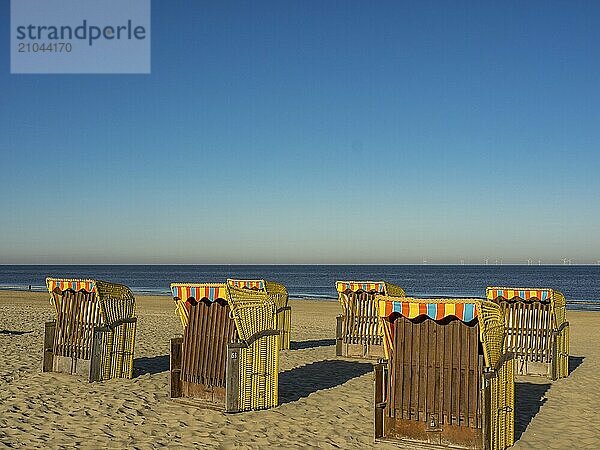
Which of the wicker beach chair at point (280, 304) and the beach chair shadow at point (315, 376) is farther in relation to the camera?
the wicker beach chair at point (280, 304)

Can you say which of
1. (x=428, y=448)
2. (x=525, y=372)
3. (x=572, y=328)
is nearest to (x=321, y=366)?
(x=525, y=372)

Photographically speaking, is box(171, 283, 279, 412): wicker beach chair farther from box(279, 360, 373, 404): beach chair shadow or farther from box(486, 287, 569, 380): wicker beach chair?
box(486, 287, 569, 380): wicker beach chair

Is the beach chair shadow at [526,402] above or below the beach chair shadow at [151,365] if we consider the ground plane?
below

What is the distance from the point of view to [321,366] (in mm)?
14461

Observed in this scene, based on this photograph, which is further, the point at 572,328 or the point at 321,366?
the point at 572,328

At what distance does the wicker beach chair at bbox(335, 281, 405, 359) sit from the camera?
15.7m

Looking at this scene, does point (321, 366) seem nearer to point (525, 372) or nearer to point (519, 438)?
point (525, 372)

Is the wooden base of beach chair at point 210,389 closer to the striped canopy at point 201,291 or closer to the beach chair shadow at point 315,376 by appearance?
the striped canopy at point 201,291

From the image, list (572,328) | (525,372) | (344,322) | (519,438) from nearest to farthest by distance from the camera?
1. (519,438)
2. (525,372)
3. (344,322)
4. (572,328)

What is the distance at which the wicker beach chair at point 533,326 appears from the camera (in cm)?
1366

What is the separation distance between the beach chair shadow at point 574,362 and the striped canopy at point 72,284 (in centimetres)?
946

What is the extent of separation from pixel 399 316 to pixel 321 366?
648cm

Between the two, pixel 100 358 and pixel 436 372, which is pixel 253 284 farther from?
pixel 436 372

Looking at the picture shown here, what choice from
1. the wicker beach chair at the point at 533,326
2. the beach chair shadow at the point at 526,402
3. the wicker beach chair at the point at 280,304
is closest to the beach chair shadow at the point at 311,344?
the wicker beach chair at the point at 280,304
